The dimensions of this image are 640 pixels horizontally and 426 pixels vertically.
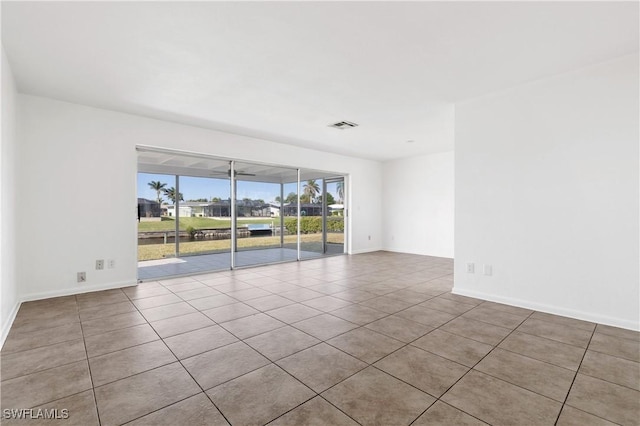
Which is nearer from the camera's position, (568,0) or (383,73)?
(568,0)

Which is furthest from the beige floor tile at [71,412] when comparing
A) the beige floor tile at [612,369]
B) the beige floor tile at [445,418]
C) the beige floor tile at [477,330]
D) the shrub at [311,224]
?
the shrub at [311,224]

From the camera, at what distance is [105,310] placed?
3494 mm

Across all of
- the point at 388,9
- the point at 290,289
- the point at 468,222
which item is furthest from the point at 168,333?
the point at 468,222

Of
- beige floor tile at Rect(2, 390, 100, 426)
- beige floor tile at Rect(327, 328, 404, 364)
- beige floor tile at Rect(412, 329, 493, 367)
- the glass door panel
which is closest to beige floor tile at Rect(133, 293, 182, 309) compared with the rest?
beige floor tile at Rect(2, 390, 100, 426)

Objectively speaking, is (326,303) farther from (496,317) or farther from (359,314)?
(496,317)

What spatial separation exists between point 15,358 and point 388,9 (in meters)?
3.98

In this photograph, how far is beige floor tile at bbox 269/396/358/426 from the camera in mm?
1620

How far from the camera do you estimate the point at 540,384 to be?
6.53 feet

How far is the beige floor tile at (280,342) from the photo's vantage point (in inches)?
96.6

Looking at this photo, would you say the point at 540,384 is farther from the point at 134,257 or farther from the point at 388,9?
the point at 134,257

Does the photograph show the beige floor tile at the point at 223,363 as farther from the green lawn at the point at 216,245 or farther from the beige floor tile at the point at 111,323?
the green lawn at the point at 216,245

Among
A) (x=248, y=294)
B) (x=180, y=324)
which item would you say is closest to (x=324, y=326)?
(x=180, y=324)

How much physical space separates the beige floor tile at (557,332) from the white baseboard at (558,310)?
1.15 ft

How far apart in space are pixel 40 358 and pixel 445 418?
9.88ft
